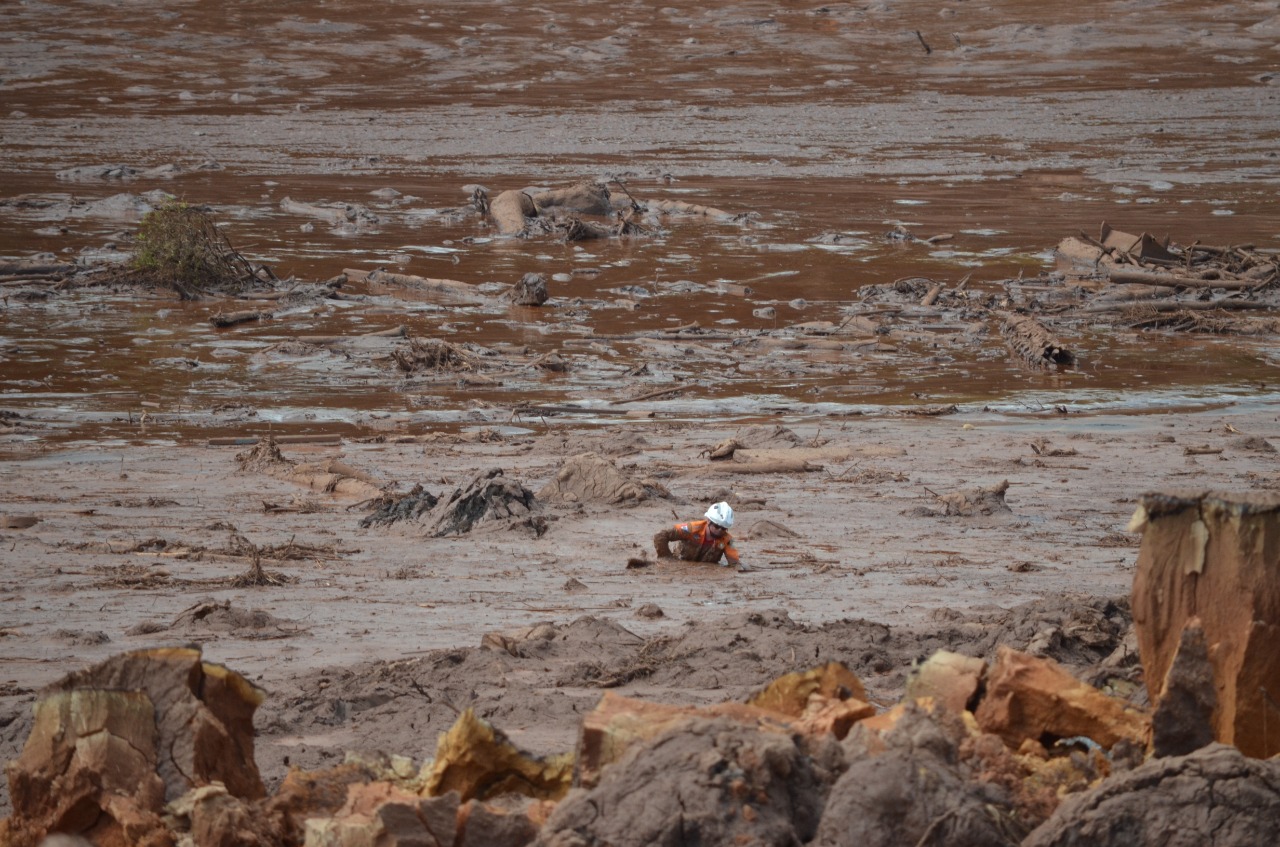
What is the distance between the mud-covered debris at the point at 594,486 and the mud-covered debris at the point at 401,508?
739 mm

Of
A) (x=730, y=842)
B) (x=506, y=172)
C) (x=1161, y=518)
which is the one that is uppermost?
(x=1161, y=518)

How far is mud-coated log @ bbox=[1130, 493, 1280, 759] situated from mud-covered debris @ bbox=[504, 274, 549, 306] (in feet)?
40.9

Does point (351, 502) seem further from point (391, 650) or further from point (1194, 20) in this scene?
point (1194, 20)

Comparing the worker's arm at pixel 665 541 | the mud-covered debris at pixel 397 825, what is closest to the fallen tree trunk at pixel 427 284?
the worker's arm at pixel 665 541

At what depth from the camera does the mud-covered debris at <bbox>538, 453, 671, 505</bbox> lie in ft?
29.8

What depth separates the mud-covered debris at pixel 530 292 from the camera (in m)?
16.4

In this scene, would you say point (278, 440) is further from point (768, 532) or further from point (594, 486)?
point (768, 532)

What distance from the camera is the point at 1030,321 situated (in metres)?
15.3

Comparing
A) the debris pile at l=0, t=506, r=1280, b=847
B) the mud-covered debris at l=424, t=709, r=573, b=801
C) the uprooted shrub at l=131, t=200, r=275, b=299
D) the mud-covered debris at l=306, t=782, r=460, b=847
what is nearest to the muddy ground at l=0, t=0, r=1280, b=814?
the uprooted shrub at l=131, t=200, r=275, b=299

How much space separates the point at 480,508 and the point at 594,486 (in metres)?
0.89

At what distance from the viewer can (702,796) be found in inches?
144

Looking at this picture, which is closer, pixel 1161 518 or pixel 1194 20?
pixel 1161 518

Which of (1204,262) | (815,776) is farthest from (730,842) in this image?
(1204,262)

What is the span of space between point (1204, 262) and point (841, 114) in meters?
13.3
